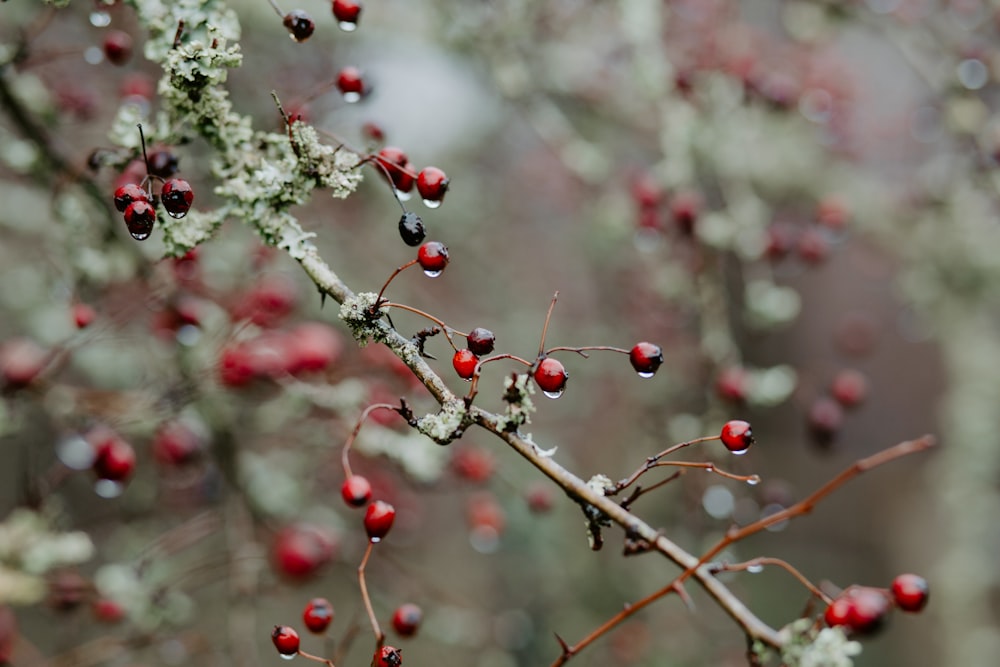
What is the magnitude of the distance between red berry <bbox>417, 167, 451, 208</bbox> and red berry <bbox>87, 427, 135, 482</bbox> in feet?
2.86

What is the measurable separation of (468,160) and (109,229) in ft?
7.16

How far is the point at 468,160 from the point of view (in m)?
3.60

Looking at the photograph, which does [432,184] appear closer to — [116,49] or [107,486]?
[116,49]

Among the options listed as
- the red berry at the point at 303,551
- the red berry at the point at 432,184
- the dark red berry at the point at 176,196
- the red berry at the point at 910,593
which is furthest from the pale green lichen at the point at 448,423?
the red berry at the point at 303,551

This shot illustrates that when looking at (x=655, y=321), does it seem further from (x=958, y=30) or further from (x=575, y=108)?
(x=958, y=30)

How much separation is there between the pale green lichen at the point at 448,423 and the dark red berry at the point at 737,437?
13.5 inches

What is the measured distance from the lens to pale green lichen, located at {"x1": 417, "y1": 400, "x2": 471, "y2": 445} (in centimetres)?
89

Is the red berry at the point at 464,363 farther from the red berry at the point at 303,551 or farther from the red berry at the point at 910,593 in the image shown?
the red berry at the point at 303,551

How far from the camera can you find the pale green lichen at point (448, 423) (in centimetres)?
89

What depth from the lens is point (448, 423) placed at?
890mm

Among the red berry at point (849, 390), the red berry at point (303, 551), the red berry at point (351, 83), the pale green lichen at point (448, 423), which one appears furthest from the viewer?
the red berry at point (849, 390)

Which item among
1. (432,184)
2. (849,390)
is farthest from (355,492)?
(849,390)

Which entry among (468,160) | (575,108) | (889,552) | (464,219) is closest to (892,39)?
(575,108)

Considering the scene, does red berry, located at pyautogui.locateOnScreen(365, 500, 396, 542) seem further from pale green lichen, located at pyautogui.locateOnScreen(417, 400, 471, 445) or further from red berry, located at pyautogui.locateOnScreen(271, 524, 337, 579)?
red berry, located at pyautogui.locateOnScreen(271, 524, 337, 579)
